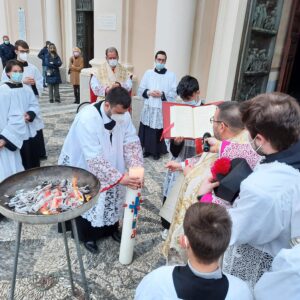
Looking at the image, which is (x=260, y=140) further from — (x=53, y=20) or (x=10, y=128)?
(x=53, y=20)

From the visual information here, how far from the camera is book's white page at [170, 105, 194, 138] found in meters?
2.38

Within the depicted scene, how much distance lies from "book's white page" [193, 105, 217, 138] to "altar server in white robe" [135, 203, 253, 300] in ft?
4.31

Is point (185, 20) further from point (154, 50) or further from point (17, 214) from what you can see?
point (17, 214)

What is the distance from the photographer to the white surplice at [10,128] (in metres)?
3.31

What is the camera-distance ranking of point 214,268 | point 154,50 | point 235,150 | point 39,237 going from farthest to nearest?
point 154,50 → point 39,237 → point 235,150 → point 214,268

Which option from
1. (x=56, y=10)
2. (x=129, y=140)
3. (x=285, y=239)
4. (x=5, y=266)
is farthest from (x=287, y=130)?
(x=56, y=10)

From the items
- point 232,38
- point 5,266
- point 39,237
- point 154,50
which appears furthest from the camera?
point 154,50

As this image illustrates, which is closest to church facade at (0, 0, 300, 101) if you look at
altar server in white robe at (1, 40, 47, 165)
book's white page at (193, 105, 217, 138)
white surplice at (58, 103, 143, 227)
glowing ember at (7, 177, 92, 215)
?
altar server in white robe at (1, 40, 47, 165)

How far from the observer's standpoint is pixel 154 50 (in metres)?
5.80

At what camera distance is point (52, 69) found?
27.8 feet

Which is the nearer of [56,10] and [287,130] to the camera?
[287,130]

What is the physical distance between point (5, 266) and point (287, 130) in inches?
99.3

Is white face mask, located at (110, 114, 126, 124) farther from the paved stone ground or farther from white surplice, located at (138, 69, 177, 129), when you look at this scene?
white surplice, located at (138, 69, 177, 129)

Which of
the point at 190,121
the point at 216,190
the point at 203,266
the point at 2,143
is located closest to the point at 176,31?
the point at 190,121
